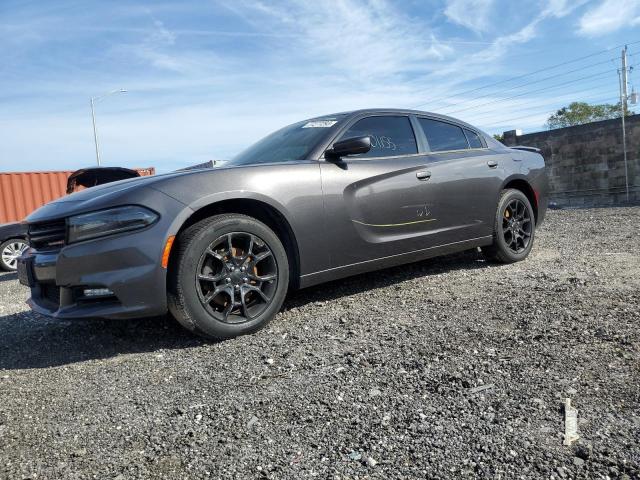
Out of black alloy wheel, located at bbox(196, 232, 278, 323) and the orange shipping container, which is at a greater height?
the orange shipping container

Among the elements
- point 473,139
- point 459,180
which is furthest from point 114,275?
point 473,139

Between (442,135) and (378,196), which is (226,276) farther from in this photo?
→ (442,135)

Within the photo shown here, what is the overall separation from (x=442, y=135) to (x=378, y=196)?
1310mm

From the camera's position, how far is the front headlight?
2.92 meters

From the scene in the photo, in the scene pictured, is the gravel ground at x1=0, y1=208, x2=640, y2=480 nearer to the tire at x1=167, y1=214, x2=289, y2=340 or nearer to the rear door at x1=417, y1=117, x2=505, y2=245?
the tire at x1=167, y1=214, x2=289, y2=340

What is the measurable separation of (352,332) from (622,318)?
1574mm

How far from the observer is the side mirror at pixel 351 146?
3.60 m

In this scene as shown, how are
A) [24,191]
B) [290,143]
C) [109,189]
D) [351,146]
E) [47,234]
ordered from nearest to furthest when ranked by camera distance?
1. [47,234]
2. [109,189]
3. [351,146]
4. [290,143]
5. [24,191]

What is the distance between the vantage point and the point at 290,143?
411 cm

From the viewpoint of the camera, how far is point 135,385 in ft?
8.38

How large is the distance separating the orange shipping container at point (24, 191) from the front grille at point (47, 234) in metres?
13.1

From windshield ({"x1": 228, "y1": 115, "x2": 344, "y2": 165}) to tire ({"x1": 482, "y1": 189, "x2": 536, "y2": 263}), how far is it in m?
1.91

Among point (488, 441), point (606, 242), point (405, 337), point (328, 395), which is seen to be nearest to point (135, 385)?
point (328, 395)

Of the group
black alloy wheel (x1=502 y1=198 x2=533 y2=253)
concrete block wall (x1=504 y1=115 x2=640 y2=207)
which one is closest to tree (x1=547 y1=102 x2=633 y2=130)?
concrete block wall (x1=504 y1=115 x2=640 y2=207)
